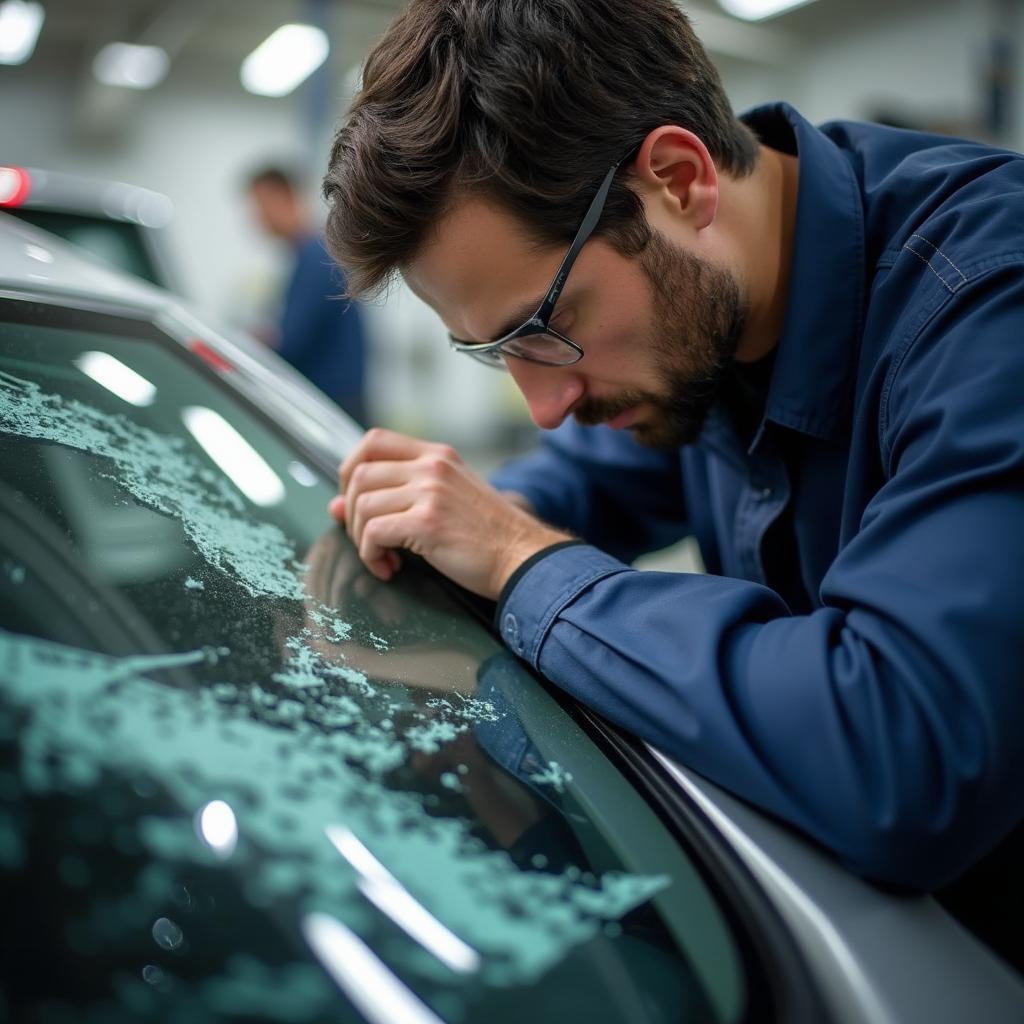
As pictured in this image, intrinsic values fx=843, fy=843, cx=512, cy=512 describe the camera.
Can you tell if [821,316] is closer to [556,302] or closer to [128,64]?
[556,302]

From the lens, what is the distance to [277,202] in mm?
3471

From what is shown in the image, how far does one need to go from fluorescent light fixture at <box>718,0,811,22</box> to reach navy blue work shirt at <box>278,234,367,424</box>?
15.7ft

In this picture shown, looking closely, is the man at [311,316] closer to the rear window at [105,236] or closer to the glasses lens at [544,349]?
the rear window at [105,236]

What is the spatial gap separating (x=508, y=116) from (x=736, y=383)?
18.4 inches

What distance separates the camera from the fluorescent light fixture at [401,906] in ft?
1.48

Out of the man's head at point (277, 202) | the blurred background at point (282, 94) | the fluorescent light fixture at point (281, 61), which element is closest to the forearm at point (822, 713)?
the man's head at point (277, 202)

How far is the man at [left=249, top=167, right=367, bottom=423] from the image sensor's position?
312 cm

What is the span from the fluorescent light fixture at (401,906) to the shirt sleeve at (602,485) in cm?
83

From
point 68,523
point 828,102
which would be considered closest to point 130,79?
point 828,102

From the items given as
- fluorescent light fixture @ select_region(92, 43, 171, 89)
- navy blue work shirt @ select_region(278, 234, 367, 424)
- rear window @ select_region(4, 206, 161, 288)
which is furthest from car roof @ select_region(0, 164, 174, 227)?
fluorescent light fixture @ select_region(92, 43, 171, 89)

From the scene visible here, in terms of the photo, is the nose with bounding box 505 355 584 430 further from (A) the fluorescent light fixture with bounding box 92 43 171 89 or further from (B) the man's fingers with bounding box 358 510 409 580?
(A) the fluorescent light fixture with bounding box 92 43 171 89

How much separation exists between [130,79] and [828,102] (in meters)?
6.51

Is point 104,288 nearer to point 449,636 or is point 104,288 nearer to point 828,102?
point 449,636

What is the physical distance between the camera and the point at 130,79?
805 centimetres
